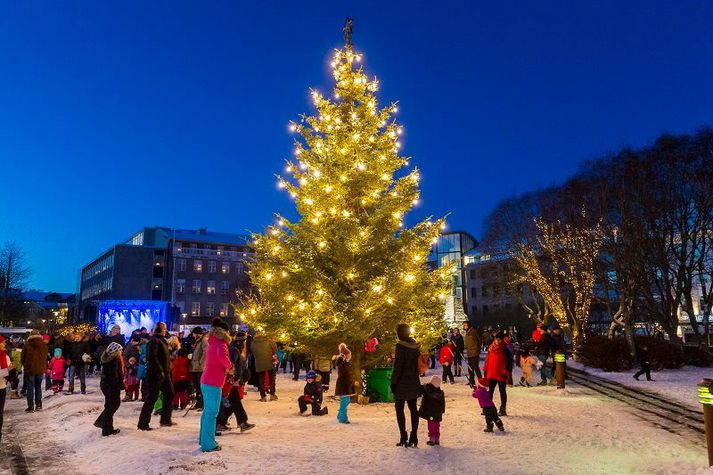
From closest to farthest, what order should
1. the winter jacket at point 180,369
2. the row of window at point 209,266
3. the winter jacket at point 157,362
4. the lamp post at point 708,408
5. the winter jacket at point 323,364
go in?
1. the lamp post at point 708,408
2. the winter jacket at point 157,362
3. the winter jacket at point 180,369
4. the winter jacket at point 323,364
5. the row of window at point 209,266

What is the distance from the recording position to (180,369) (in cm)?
1185

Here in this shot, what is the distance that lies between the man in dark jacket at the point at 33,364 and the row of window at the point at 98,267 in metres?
78.6

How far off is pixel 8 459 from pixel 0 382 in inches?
53.9

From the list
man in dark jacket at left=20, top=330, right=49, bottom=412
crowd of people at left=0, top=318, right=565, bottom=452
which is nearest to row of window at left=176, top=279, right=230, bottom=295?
crowd of people at left=0, top=318, right=565, bottom=452

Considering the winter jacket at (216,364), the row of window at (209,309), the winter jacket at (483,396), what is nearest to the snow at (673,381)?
the winter jacket at (483,396)

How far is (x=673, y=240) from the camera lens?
25.5 m

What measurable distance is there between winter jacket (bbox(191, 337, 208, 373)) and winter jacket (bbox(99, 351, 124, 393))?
155 centimetres

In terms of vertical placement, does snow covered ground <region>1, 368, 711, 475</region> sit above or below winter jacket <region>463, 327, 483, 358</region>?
below

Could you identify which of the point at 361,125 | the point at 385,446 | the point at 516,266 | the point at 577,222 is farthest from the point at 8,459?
the point at 516,266

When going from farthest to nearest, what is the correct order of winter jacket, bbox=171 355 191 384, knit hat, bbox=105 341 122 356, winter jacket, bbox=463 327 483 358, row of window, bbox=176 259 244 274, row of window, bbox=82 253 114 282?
row of window, bbox=82 253 114 282, row of window, bbox=176 259 244 274, winter jacket, bbox=463 327 483 358, winter jacket, bbox=171 355 191 384, knit hat, bbox=105 341 122 356

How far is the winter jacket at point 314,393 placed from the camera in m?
11.4

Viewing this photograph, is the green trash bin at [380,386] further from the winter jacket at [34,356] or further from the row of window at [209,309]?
the row of window at [209,309]

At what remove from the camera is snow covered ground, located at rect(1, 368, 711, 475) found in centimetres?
707

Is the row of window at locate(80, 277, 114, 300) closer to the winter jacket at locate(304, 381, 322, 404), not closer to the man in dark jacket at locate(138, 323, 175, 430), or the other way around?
the winter jacket at locate(304, 381, 322, 404)
